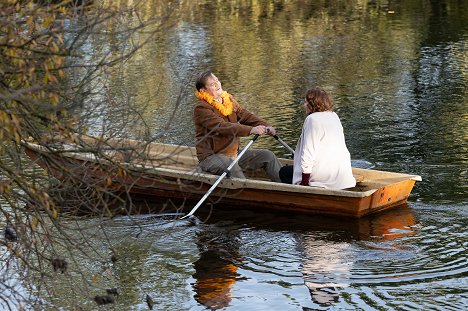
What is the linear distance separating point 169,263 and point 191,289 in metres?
0.80

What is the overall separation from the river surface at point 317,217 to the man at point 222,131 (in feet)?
1.80

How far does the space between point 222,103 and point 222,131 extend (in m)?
0.58

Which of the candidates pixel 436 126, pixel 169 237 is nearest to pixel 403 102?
pixel 436 126

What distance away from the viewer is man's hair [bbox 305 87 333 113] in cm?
Answer: 1093

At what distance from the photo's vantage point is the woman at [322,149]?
432 inches

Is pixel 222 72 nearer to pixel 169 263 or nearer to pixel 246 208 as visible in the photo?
pixel 246 208

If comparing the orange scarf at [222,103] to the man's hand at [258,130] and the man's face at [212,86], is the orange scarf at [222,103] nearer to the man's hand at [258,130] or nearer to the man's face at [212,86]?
the man's face at [212,86]

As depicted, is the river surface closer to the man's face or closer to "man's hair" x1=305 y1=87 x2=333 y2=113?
the man's face

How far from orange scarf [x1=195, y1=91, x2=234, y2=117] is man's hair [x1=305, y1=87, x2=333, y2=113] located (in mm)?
1032

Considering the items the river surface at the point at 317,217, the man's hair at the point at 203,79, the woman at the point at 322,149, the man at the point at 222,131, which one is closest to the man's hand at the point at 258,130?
the man at the point at 222,131

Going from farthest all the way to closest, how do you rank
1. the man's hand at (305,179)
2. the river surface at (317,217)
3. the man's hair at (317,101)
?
the man's hand at (305,179)
the man's hair at (317,101)
the river surface at (317,217)

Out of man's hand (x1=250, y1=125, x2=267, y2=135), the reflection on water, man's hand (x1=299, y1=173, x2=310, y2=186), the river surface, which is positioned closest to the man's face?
man's hand (x1=250, y1=125, x2=267, y2=135)

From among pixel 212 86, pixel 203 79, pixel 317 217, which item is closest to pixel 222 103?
pixel 212 86

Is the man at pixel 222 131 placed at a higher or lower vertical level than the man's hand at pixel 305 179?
higher
